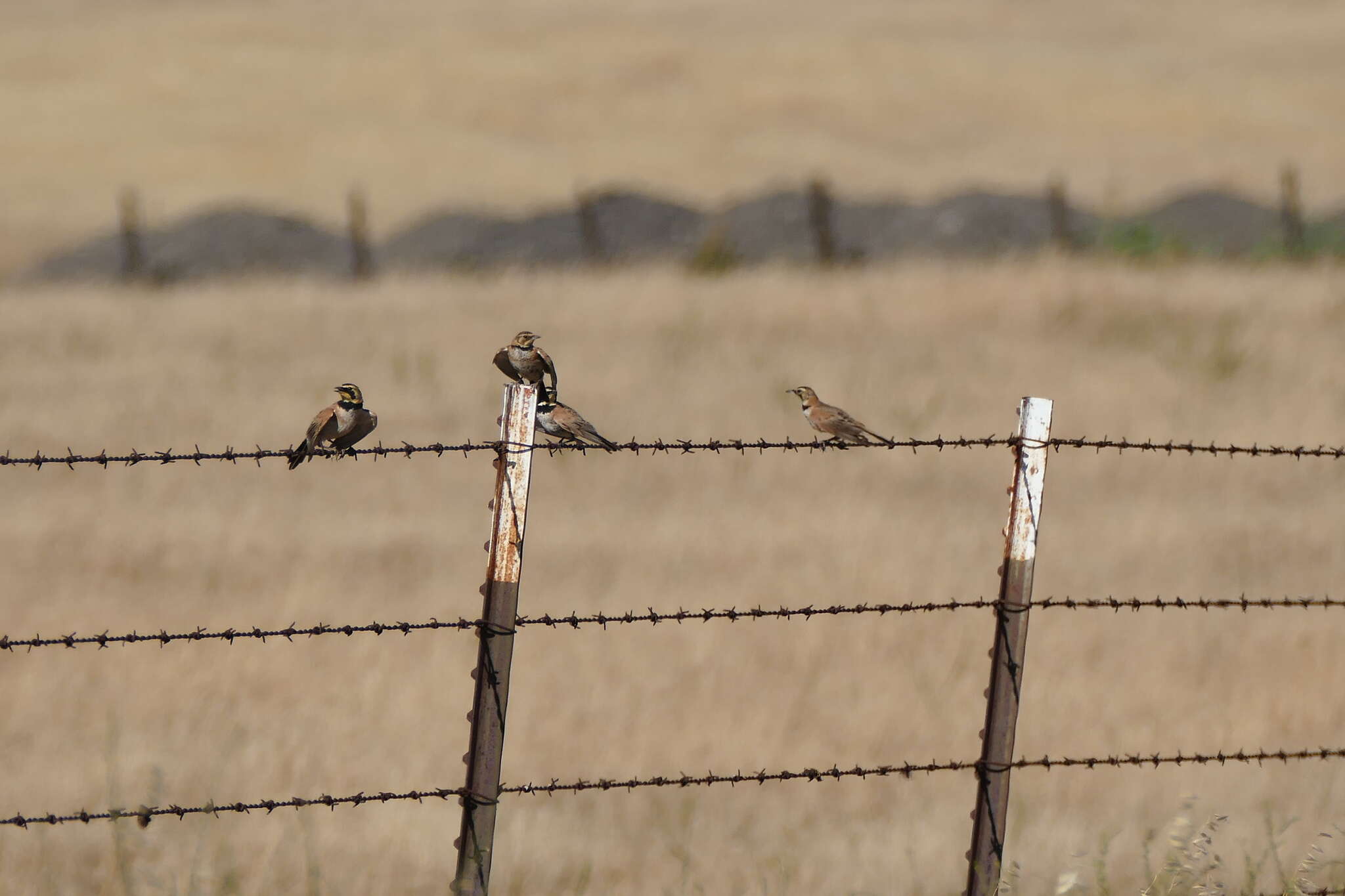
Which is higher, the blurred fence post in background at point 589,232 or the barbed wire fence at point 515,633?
the blurred fence post in background at point 589,232

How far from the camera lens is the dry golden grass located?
51.8 metres

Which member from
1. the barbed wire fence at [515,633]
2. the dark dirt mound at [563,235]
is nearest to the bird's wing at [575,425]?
the barbed wire fence at [515,633]

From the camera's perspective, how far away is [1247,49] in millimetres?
80062

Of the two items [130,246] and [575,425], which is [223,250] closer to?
[130,246]

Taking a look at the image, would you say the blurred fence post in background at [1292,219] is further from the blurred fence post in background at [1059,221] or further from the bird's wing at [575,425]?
the bird's wing at [575,425]

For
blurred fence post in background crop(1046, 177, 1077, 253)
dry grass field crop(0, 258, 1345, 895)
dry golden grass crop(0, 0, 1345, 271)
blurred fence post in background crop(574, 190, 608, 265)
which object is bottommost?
dry grass field crop(0, 258, 1345, 895)

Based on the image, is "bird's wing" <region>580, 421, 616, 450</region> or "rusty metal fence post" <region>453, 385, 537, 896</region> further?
"bird's wing" <region>580, 421, 616, 450</region>

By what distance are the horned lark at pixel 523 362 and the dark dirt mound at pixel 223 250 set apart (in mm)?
27312

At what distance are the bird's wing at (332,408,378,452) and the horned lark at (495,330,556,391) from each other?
568 mm

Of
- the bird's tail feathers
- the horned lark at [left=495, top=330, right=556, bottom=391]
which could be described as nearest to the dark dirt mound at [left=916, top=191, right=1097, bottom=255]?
the horned lark at [left=495, top=330, right=556, bottom=391]

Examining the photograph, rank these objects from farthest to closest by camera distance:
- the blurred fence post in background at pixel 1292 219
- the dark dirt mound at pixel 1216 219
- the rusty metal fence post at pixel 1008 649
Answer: the dark dirt mound at pixel 1216 219 < the blurred fence post in background at pixel 1292 219 < the rusty metal fence post at pixel 1008 649

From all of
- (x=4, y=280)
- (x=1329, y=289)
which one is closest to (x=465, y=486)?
(x=1329, y=289)

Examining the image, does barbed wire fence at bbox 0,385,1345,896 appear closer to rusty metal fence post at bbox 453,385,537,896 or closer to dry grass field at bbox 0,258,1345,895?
rusty metal fence post at bbox 453,385,537,896

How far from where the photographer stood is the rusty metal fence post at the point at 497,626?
4344 millimetres
